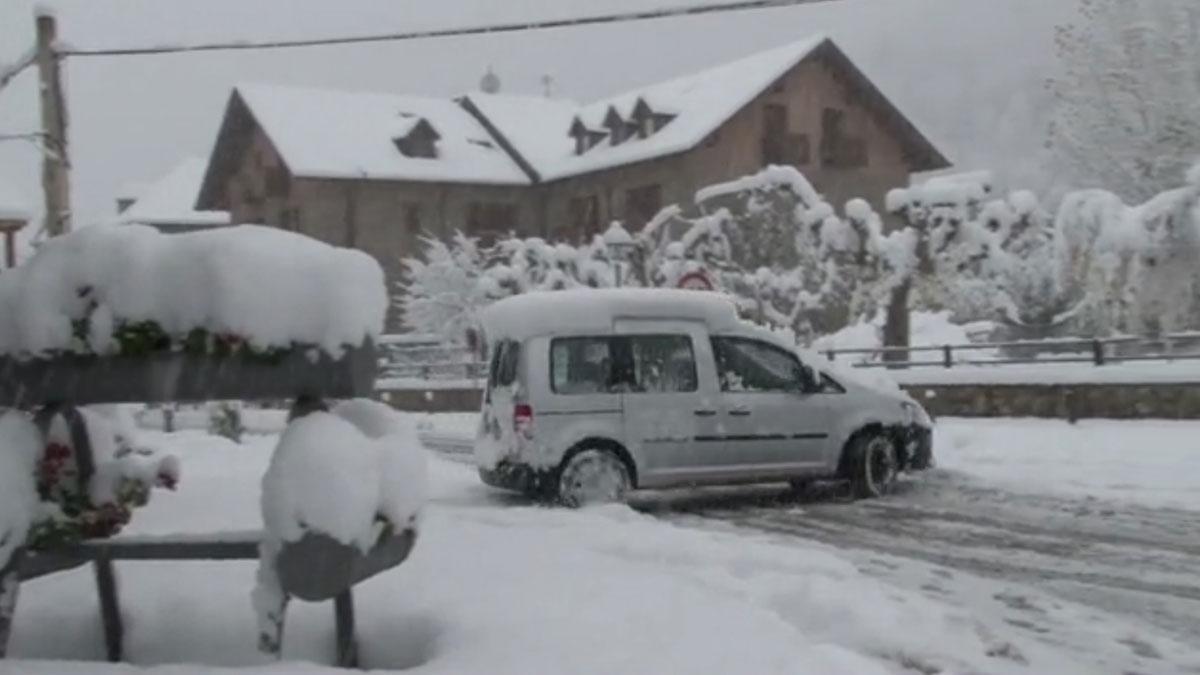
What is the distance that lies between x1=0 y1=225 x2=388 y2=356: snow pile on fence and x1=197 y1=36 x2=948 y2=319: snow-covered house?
36990 millimetres

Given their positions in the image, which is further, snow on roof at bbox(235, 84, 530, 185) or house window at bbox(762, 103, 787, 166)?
snow on roof at bbox(235, 84, 530, 185)

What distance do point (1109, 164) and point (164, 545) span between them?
3699cm

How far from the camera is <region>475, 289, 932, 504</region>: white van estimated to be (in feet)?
41.3

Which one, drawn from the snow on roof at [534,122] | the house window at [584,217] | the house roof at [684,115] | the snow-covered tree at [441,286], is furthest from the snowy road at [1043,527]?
the snow on roof at [534,122]

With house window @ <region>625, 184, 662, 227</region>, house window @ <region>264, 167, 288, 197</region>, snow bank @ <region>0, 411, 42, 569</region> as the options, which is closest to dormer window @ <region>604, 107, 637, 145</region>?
house window @ <region>625, 184, 662, 227</region>

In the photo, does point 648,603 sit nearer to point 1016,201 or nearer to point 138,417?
point 1016,201

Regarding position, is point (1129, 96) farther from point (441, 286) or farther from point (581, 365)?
point (581, 365)

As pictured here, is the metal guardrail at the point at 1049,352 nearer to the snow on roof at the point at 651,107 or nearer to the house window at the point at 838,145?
the snow on roof at the point at 651,107

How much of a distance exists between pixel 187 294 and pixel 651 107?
4073 cm

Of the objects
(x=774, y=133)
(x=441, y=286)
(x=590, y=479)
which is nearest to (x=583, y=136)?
(x=774, y=133)

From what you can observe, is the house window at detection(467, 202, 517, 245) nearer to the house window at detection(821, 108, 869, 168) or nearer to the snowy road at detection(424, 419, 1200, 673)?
the house window at detection(821, 108, 869, 168)

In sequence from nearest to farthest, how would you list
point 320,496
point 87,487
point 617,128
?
1. point 320,496
2. point 87,487
3. point 617,128

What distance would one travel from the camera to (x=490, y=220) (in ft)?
165

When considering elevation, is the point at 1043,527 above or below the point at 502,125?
below
